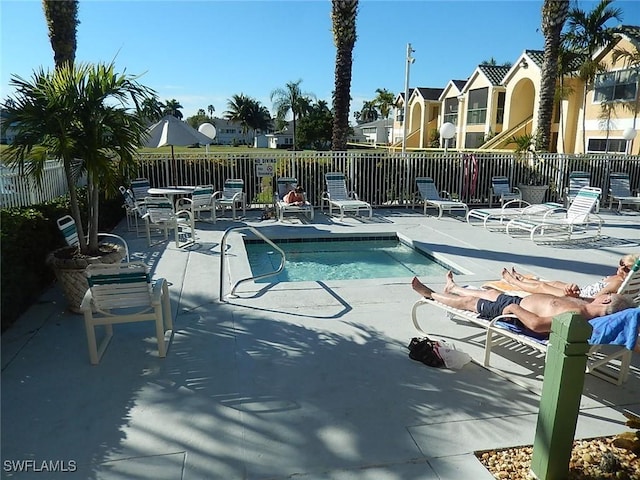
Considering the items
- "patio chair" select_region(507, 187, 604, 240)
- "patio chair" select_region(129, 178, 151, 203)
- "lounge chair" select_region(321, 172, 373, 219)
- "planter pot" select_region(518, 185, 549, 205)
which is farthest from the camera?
"planter pot" select_region(518, 185, 549, 205)

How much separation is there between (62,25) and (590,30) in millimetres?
18453

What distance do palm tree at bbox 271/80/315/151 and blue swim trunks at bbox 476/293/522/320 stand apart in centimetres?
4128

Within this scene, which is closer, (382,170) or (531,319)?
(531,319)

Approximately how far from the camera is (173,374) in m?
3.72

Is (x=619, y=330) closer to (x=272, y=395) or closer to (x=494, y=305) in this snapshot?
(x=494, y=305)

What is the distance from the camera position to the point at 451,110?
1356 inches

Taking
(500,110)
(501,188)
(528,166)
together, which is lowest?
(501,188)

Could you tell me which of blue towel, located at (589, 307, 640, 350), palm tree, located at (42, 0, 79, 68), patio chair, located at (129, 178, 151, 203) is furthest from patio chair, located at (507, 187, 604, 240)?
palm tree, located at (42, 0, 79, 68)

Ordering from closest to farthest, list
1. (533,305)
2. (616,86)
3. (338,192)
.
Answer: (533,305) < (338,192) < (616,86)

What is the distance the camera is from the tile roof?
28.5 metres

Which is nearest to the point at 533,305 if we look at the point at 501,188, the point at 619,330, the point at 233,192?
the point at 619,330

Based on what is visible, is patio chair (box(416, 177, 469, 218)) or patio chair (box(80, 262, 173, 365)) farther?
patio chair (box(416, 177, 469, 218))

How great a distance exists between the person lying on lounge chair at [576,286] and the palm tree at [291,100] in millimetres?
40682

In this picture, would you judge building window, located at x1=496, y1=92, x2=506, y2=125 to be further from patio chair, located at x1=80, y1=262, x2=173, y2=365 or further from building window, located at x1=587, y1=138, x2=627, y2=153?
patio chair, located at x1=80, y1=262, x2=173, y2=365
